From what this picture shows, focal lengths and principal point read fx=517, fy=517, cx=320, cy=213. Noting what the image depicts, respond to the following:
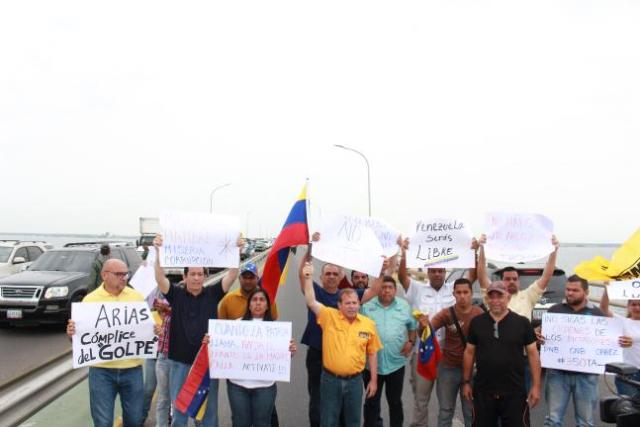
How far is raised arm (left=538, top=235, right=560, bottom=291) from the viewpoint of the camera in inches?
211

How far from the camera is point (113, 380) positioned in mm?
4480

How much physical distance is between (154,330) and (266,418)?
1.29 m

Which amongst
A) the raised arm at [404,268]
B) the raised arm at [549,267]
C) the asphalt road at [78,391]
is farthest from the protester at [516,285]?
the asphalt road at [78,391]

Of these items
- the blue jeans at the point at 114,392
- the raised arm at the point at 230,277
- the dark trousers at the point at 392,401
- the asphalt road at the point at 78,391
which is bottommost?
the asphalt road at the point at 78,391

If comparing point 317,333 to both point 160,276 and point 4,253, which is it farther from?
point 4,253

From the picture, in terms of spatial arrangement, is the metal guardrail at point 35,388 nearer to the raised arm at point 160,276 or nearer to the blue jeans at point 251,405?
the raised arm at point 160,276

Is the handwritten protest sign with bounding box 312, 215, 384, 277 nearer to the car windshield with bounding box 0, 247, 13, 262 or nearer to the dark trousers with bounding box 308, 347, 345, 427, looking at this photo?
the dark trousers with bounding box 308, 347, 345, 427

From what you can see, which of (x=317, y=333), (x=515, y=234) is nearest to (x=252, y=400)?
(x=317, y=333)

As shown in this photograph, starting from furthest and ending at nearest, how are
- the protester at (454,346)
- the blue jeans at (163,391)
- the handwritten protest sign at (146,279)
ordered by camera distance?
the handwritten protest sign at (146,279) → the blue jeans at (163,391) → the protester at (454,346)

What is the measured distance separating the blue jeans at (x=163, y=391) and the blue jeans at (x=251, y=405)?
914 mm

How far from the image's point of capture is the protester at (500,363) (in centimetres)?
432

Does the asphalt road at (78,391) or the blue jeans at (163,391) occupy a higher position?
the blue jeans at (163,391)

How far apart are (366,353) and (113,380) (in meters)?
2.22

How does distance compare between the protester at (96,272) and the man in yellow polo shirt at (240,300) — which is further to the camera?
the protester at (96,272)
